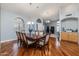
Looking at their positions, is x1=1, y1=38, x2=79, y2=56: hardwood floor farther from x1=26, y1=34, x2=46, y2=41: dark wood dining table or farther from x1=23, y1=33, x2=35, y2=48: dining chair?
x1=26, y1=34, x2=46, y2=41: dark wood dining table

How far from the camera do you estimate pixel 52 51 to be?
285cm

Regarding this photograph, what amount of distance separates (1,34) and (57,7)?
1.77 metres

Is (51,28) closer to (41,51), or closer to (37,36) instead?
(37,36)

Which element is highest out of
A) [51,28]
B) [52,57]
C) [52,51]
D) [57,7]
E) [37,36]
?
[57,7]

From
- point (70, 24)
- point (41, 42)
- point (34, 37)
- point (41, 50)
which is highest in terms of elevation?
point (70, 24)

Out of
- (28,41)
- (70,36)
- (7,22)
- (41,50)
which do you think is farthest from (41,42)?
(7,22)

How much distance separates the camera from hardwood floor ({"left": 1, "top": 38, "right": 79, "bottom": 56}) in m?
2.80

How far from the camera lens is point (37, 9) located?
9.39ft

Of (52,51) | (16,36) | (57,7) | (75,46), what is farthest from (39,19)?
(75,46)

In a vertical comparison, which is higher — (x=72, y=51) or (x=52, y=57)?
(x=72, y=51)

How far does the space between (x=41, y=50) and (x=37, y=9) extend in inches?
47.0

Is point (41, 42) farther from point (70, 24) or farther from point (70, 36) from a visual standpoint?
point (70, 24)

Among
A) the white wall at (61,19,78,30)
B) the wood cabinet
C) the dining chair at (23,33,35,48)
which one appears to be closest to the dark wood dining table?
the dining chair at (23,33,35,48)

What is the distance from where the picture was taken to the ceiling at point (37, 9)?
282 centimetres
